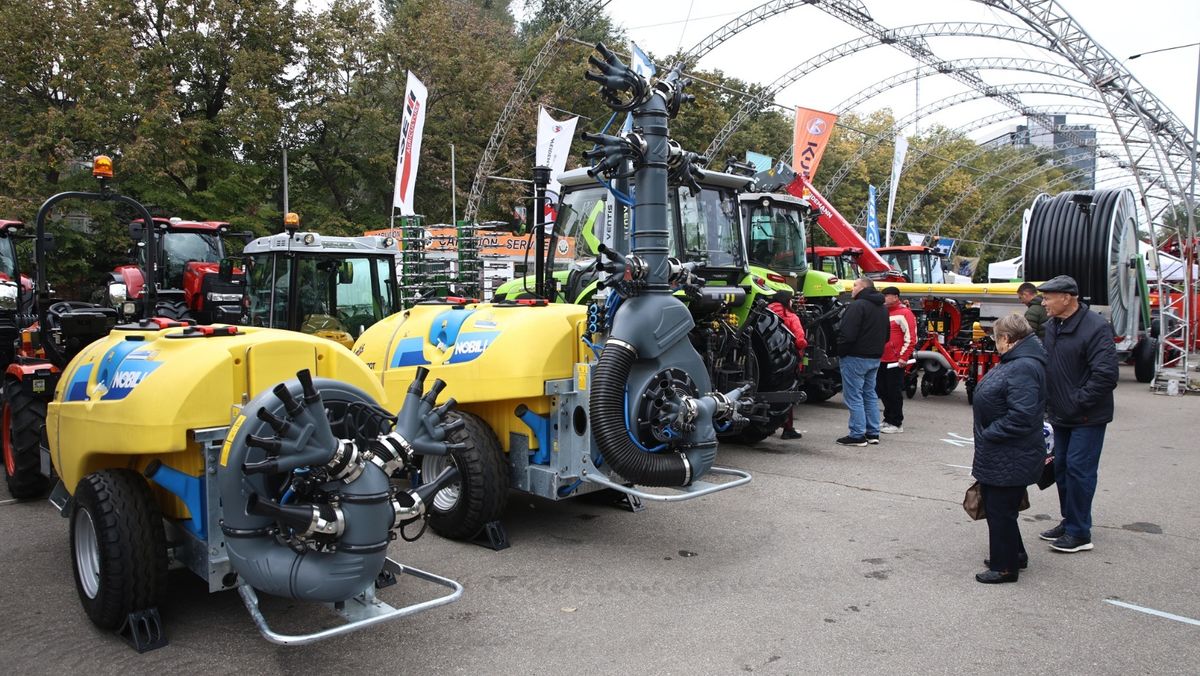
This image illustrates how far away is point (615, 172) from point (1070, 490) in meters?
3.59

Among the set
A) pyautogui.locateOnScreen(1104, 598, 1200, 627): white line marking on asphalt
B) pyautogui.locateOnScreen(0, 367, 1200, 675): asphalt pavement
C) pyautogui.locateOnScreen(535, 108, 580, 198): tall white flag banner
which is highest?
pyautogui.locateOnScreen(535, 108, 580, 198): tall white flag banner

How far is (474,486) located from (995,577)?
124 inches

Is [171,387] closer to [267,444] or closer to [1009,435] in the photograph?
[267,444]

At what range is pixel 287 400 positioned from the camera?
3238mm

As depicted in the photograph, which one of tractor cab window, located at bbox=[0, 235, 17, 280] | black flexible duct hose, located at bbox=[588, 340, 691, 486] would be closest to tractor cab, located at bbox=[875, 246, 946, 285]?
black flexible duct hose, located at bbox=[588, 340, 691, 486]

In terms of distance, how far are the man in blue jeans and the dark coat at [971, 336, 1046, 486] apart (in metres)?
4.06

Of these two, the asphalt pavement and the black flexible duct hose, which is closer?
the asphalt pavement

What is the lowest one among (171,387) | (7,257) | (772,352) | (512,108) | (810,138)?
(772,352)

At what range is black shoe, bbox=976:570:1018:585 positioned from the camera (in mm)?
4895

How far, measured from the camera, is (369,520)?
3.39 m

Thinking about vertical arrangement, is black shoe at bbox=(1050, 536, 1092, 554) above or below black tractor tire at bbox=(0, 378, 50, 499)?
below

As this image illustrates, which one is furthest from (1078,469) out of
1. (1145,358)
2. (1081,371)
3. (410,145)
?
(410,145)

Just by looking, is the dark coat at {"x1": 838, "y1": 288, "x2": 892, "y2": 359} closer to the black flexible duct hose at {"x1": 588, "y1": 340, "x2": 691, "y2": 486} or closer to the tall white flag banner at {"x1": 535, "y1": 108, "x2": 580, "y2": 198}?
the black flexible duct hose at {"x1": 588, "y1": 340, "x2": 691, "y2": 486}

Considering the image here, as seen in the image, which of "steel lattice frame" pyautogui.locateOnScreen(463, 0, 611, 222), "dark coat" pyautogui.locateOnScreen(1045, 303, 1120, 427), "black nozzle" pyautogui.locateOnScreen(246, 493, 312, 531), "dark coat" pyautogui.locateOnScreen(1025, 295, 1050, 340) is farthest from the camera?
"steel lattice frame" pyautogui.locateOnScreen(463, 0, 611, 222)
